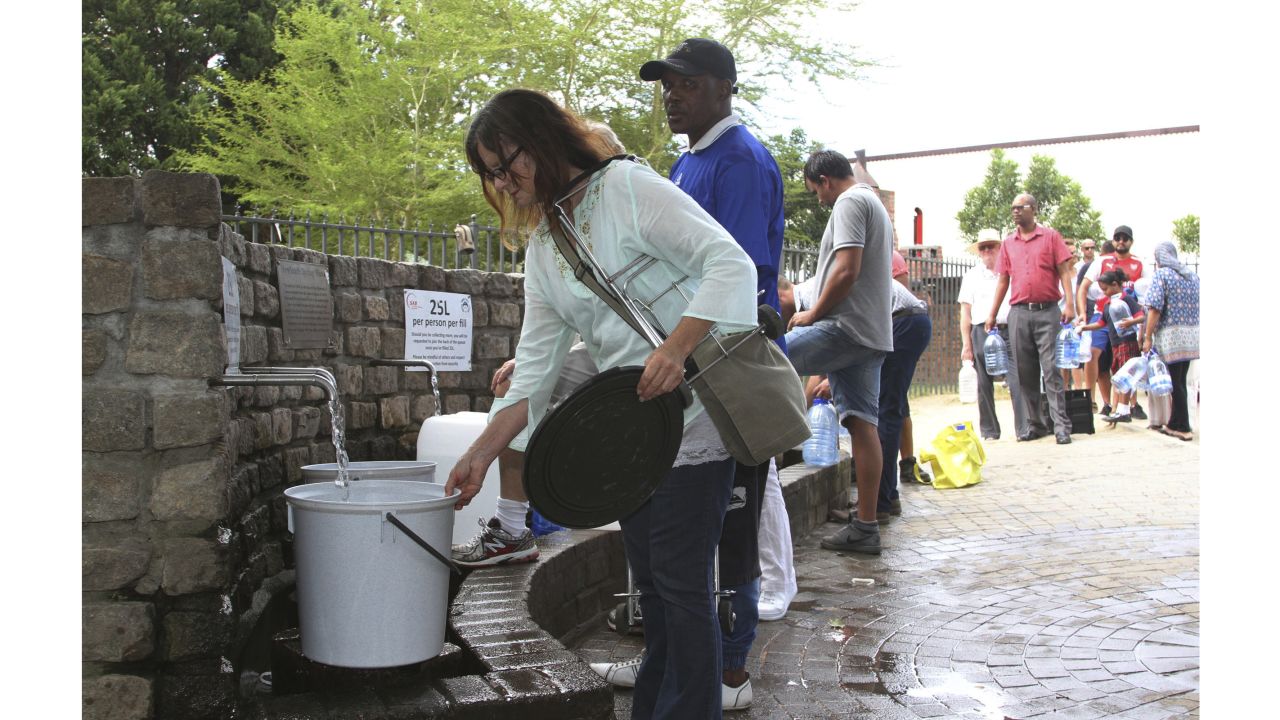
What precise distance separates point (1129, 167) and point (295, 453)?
2019 inches

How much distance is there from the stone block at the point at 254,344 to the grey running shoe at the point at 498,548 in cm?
112

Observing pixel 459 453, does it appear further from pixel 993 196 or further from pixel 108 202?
pixel 993 196

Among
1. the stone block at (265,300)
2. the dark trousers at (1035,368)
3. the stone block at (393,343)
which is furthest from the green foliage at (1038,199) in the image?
the stone block at (265,300)

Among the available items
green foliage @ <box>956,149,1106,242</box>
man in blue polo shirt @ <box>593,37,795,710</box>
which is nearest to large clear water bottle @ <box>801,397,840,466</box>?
man in blue polo shirt @ <box>593,37,795,710</box>

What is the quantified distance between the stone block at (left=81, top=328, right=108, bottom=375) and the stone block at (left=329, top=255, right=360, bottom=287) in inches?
79.4

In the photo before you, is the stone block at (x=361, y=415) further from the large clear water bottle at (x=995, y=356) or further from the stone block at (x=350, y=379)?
the large clear water bottle at (x=995, y=356)

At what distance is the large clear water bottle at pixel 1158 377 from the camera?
10.6m

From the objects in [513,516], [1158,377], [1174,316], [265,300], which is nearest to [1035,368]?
[1158,377]

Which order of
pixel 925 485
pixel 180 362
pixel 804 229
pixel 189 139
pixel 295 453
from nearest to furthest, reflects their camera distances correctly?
pixel 180 362
pixel 295 453
pixel 925 485
pixel 189 139
pixel 804 229

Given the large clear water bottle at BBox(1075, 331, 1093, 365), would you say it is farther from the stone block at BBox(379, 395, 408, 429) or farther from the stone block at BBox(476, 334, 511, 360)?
the stone block at BBox(379, 395, 408, 429)

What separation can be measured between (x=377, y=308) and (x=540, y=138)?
3.35 m

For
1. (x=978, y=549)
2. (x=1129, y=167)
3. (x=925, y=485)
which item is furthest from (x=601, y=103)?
(x=1129, y=167)
